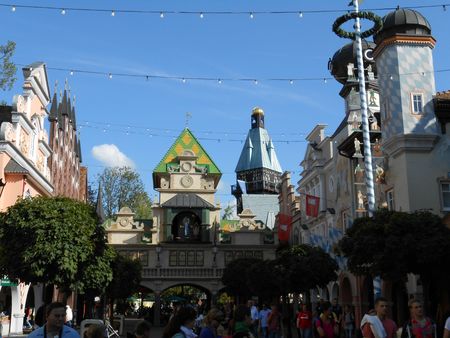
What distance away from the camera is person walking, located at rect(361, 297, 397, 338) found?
8.95 meters

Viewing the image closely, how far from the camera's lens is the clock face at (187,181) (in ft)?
171

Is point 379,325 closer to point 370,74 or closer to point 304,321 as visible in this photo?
point 304,321

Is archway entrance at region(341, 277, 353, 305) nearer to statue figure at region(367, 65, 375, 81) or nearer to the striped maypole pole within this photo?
statue figure at region(367, 65, 375, 81)

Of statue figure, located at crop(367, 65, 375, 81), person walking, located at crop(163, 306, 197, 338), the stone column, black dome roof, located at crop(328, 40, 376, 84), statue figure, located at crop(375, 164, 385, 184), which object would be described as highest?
black dome roof, located at crop(328, 40, 376, 84)

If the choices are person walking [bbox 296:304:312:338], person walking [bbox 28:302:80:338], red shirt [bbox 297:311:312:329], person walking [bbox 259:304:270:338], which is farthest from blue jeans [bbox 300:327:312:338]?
person walking [bbox 28:302:80:338]

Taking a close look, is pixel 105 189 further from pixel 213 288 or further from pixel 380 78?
pixel 380 78

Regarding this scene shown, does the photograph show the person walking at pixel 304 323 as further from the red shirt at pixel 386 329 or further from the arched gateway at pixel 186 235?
the arched gateway at pixel 186 235

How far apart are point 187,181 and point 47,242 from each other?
32532mm

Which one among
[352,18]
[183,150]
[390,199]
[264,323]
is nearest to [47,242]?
[264,323]

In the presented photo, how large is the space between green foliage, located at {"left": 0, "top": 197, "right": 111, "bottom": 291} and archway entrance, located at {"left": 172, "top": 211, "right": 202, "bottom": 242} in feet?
95.6

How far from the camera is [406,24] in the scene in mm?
26734

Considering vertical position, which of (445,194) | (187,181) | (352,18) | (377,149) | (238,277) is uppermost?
(187,181)

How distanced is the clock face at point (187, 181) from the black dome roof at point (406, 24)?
28.4 m

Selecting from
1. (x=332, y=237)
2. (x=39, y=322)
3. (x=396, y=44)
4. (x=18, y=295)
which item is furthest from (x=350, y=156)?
(x=39, y=322)
